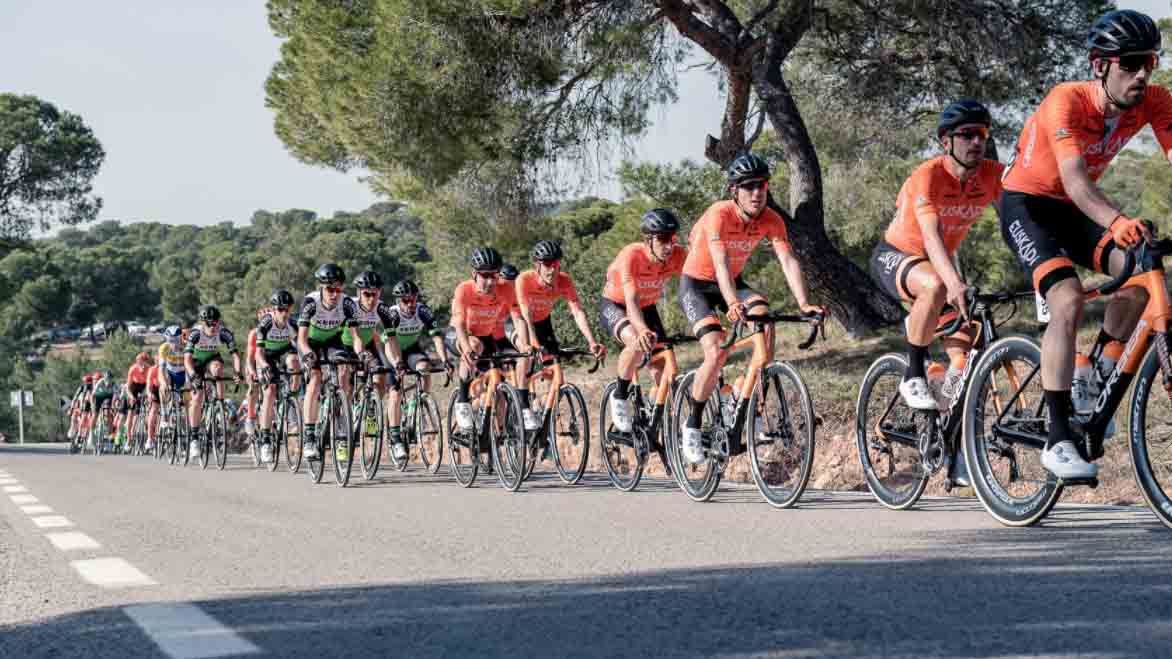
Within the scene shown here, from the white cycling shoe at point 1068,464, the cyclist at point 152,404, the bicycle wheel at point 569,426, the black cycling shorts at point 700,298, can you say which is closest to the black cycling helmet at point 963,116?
the white cycling shoe at point 1068,464

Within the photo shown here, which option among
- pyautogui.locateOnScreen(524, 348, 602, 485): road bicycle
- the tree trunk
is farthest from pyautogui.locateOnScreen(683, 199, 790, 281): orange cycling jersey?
the tree trunk

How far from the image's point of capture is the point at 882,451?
8.24 meters

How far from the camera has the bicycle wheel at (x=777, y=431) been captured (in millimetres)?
8641

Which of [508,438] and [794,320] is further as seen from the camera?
[508,438]

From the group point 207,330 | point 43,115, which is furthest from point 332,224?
point 207,330

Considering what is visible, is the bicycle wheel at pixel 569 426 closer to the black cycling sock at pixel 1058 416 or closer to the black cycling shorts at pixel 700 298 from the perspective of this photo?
the black cycling shorts at pixel 700 298

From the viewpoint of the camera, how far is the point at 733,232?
9.29m

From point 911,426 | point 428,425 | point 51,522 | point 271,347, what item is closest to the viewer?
point 911,426

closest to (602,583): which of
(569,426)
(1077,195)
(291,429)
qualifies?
(1077,195)

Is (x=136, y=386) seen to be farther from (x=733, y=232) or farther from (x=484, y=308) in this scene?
(x=733, y=232)

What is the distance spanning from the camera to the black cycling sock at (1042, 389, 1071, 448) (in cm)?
606

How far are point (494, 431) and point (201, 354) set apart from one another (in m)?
10.1

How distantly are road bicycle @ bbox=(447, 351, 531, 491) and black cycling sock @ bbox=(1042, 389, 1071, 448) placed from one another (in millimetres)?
5750

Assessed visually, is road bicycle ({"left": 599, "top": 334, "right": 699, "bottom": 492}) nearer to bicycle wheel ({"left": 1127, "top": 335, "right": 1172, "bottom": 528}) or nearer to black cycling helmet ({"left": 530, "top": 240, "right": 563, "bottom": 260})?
black cycling helmet ({"left": 530, "top": 240, "right": 563, "bottom": 260})
